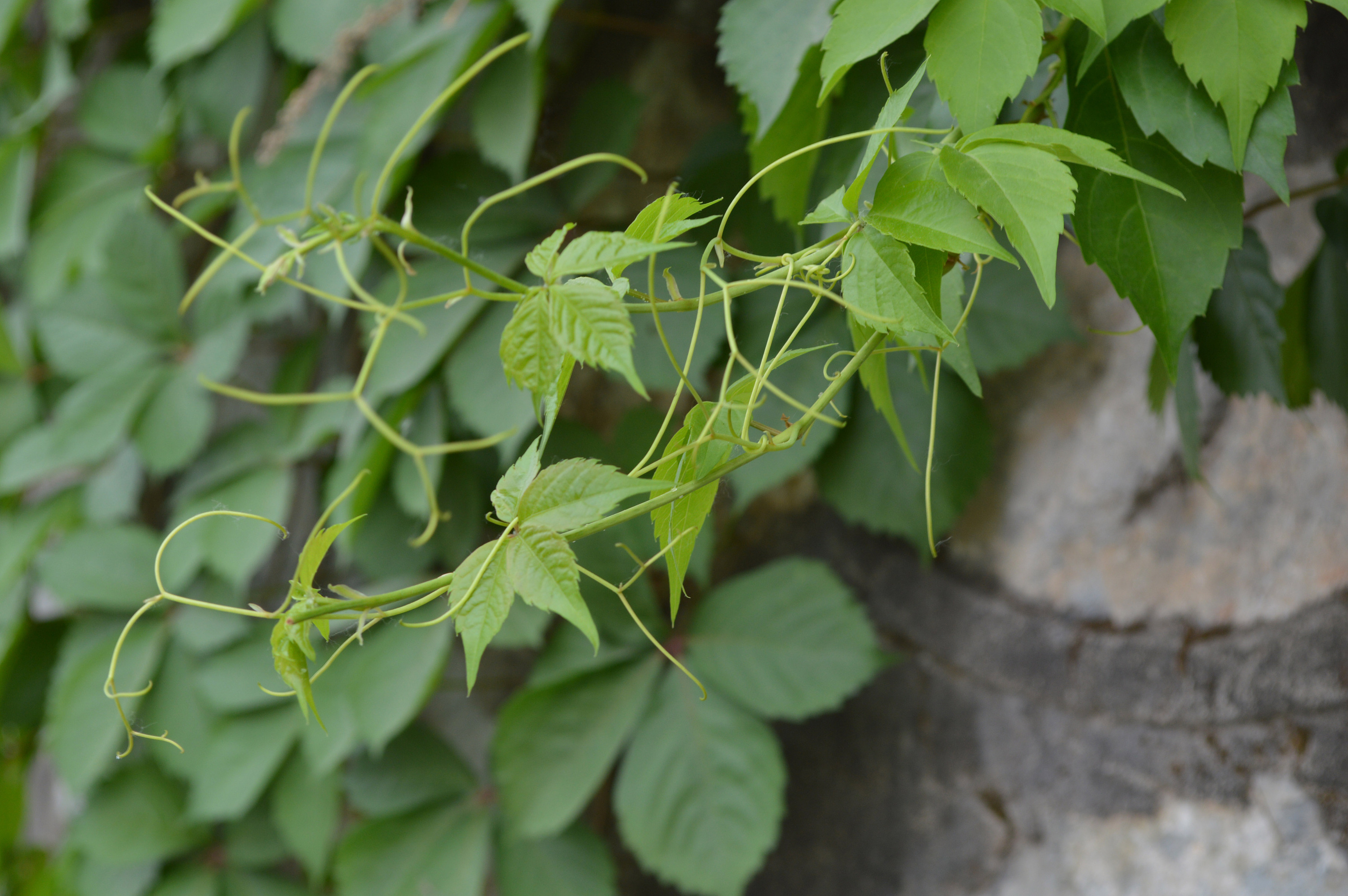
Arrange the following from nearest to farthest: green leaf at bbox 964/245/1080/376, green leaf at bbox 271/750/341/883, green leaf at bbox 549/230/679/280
→ 1. green leaf at bbox 549/230/679/280
2. green leaf at bbox 964/245/1080/376
3. green leaf at bbox 271/750/341/883

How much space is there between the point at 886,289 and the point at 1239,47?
147mm

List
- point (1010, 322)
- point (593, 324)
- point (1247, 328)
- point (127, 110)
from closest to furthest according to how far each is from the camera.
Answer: point (593, 324)
point (1247, 328)
point (1010, 322)
point (127, 110)

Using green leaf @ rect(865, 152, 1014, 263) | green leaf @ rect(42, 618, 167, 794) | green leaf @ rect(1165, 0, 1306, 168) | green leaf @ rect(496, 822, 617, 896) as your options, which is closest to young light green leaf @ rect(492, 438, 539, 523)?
green leaf @ rect(865, 152, 1014, 263)

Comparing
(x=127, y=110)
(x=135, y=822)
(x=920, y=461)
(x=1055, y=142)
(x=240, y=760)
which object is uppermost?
(x=1055, y=142)

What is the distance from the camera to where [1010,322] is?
0.63 metres

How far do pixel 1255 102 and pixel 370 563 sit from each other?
731 millimetres

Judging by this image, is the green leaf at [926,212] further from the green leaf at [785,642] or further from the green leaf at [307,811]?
the green leaf at [307,811]

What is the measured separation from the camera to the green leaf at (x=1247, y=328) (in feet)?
1.27

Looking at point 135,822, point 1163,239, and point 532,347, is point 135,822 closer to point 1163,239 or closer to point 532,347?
point 532,347

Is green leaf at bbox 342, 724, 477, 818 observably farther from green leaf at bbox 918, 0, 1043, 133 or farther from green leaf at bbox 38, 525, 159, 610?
green leaf at bbox 918, 0, 1043, 133

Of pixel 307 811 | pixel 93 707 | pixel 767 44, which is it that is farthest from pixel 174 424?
pixel 767 44

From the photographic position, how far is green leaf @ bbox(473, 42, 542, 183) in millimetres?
Answer: 666

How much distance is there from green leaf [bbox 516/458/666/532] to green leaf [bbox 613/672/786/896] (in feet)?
1.61

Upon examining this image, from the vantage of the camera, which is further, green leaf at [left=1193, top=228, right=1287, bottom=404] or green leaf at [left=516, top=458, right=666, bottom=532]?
green leaf at [left=1193, top=228, right=1287, bottom=404]
